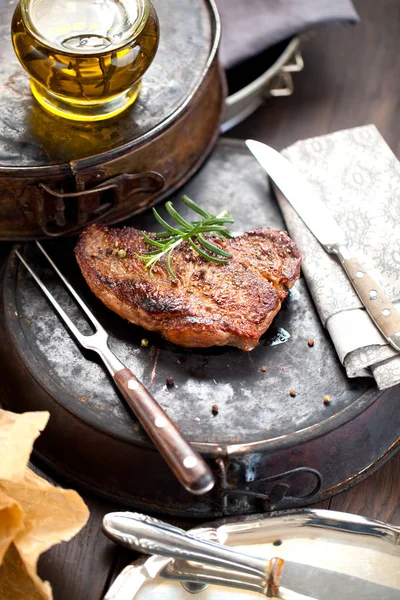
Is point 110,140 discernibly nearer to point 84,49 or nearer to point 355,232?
point 84,49

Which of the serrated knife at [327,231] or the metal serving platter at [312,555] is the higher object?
the serrated knife at [327,231]

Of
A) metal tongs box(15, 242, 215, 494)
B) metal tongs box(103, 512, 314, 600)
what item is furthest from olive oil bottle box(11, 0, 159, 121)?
metal tongs box(103, 512, 314, 600)

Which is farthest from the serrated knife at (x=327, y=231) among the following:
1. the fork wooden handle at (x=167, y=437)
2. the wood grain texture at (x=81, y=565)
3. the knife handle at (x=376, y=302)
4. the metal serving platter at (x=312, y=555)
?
the wood grain texture at (x=81, y=565)

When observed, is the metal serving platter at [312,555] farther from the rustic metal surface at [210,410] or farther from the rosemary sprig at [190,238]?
the rosemary sprig at [190,238]

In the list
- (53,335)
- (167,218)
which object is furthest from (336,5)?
(53,335)

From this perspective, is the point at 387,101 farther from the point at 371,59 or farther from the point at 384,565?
the point at 384,565

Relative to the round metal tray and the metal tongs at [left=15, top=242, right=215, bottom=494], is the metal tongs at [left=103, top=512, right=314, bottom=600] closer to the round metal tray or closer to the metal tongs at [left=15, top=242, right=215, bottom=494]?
the metal tongs at [left=15, top=242, right=215, bottom=494]

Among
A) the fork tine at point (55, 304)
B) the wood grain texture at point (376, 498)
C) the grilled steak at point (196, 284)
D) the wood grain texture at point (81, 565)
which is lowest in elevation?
the wood grain texture at point (81, 565)
